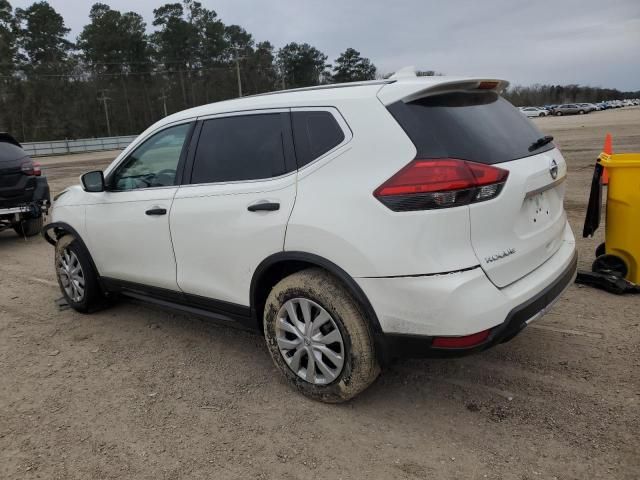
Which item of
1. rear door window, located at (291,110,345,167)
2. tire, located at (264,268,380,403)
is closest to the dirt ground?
tire, located at (264,268,380,403)

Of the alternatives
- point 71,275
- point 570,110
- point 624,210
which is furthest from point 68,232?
point 570,110

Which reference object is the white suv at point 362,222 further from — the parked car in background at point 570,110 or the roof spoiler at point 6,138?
the parked car in background at point 570,110

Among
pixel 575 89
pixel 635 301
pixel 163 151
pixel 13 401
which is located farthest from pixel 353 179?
pixel 575 89

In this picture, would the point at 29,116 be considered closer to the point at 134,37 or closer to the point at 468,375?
the point at 134,37

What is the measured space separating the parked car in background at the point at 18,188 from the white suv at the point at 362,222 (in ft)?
17.5

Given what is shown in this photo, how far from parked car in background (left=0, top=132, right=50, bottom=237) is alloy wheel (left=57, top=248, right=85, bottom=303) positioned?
12.4ft

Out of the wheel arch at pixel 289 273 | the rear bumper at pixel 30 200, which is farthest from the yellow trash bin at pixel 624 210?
the rear bumper at pixel 30 200

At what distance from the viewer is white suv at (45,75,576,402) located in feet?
8.29

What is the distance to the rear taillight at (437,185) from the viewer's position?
2490 mm

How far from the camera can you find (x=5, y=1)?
65688 millimetres

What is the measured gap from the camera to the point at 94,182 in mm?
4254

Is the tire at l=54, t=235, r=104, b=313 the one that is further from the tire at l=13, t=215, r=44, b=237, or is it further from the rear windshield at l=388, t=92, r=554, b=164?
the tire at l=13, t=215, r=44, b=237

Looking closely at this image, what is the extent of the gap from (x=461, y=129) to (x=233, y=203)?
1.43 m

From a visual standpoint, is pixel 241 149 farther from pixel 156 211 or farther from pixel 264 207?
pixel 156 211
